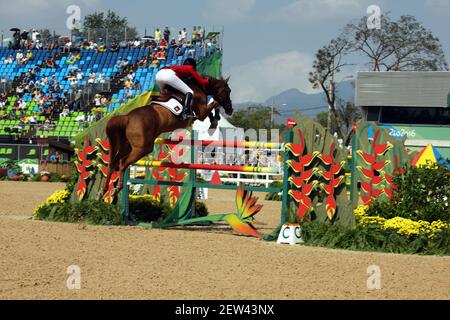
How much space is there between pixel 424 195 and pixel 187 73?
394 centimetres

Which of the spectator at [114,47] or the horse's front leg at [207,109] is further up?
the spectator at [114,47]

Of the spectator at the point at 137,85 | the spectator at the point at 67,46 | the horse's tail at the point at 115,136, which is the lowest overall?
the horse's tail at the point at 115,136

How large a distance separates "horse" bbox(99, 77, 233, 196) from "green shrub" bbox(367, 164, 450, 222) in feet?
10.4

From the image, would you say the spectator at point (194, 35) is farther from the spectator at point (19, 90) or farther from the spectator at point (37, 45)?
the spectator at point (37, 45)

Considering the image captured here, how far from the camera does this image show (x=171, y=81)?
39.9ft

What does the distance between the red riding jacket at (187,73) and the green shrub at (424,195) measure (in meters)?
3.42

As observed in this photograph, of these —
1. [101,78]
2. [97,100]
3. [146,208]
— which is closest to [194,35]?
[101,78]

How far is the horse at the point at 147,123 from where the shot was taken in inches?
476

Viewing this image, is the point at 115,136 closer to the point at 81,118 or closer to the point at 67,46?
the point at 81,118

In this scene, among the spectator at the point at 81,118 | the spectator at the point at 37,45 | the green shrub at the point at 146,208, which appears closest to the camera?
the green shrub at the point at 146,208

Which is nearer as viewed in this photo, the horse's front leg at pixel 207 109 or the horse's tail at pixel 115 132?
the horse's tail at pixel 115 132

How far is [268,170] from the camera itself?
11922mm

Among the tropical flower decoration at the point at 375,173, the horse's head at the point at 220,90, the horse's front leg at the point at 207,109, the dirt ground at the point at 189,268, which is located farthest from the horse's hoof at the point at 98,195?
the tropical flower decoration at the point at 375,173

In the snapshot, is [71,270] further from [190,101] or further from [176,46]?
[176,46]
